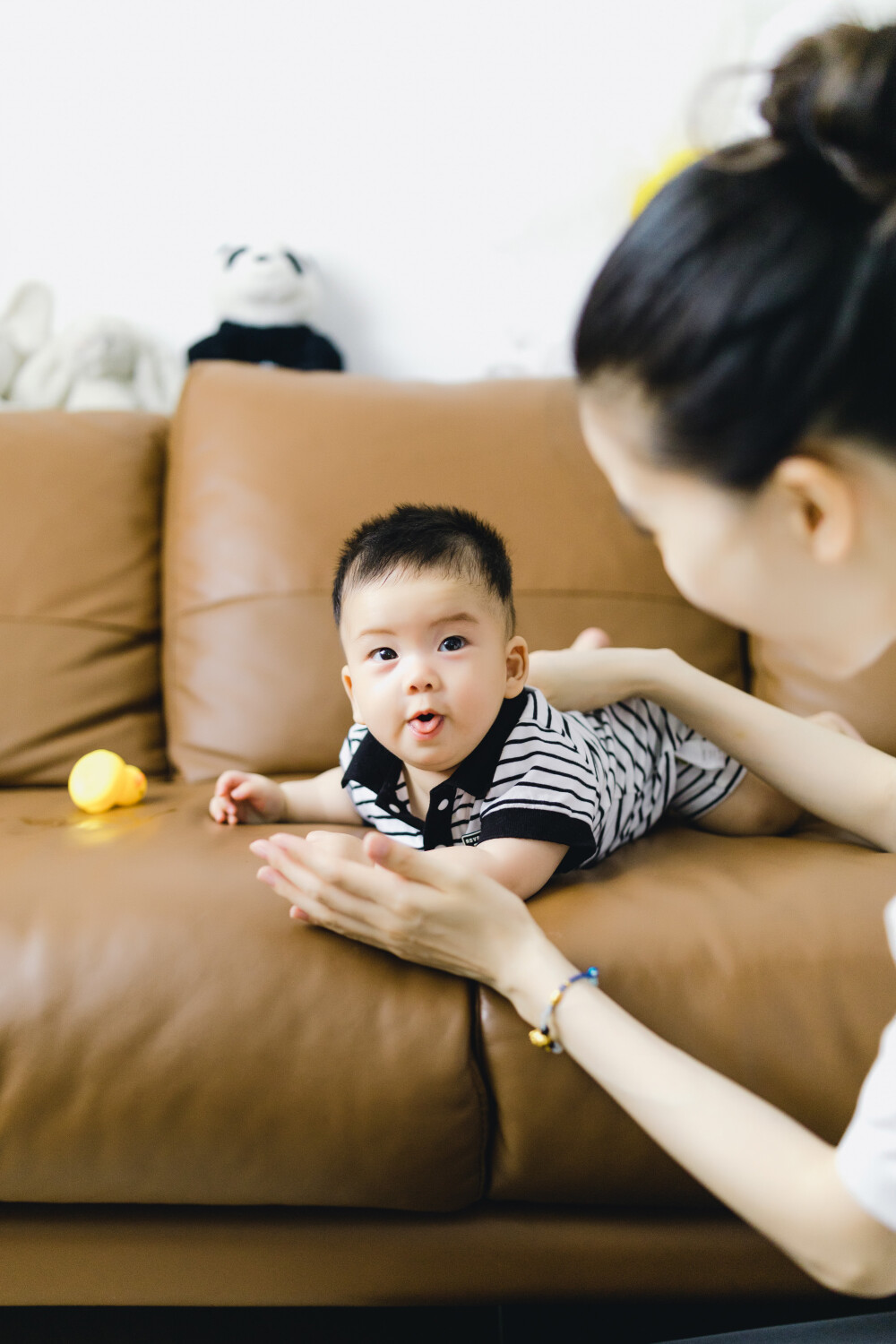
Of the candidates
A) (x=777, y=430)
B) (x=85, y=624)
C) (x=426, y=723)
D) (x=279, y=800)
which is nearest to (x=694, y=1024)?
(x=426, y=723)

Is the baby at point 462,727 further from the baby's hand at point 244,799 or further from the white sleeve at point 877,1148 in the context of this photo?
the white sleeve at point 877,1148

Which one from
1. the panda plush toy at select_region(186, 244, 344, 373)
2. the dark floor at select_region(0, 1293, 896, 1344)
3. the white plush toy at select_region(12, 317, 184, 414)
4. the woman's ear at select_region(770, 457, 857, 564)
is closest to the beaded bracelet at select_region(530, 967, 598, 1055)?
the woman's ear at select_region(770, 457, 857, 564)

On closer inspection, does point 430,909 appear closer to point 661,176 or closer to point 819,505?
point 819,505

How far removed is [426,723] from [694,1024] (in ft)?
1.12

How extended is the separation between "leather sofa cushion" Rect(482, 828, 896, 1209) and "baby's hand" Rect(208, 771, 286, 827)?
426mm

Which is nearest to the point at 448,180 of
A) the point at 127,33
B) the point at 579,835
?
the point at 127,33

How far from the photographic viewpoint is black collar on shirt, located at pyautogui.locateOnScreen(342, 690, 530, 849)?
36.1 inches

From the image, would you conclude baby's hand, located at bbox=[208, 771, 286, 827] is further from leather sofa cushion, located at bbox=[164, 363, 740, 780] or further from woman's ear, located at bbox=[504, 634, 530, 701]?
woman's ear, located at bbox=[504, 634, 530, 701]

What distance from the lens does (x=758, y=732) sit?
0.99 metres

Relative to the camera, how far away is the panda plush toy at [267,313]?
5.73 feet

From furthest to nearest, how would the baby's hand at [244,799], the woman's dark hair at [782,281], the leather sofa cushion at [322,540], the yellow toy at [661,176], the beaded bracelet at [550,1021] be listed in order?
the yellow toy at [661,176]
the leather sofa cushion at [322,540]
the baby's hand at [244,799]
the beaded bracelet at [550,1021]
the woman's dark hair at [782,281]

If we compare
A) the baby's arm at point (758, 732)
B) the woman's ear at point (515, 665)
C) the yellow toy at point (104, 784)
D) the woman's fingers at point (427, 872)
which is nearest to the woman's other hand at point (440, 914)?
the woman's fingers at point (427, 872)

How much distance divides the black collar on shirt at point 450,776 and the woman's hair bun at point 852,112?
56 cm

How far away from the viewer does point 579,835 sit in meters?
0.87
